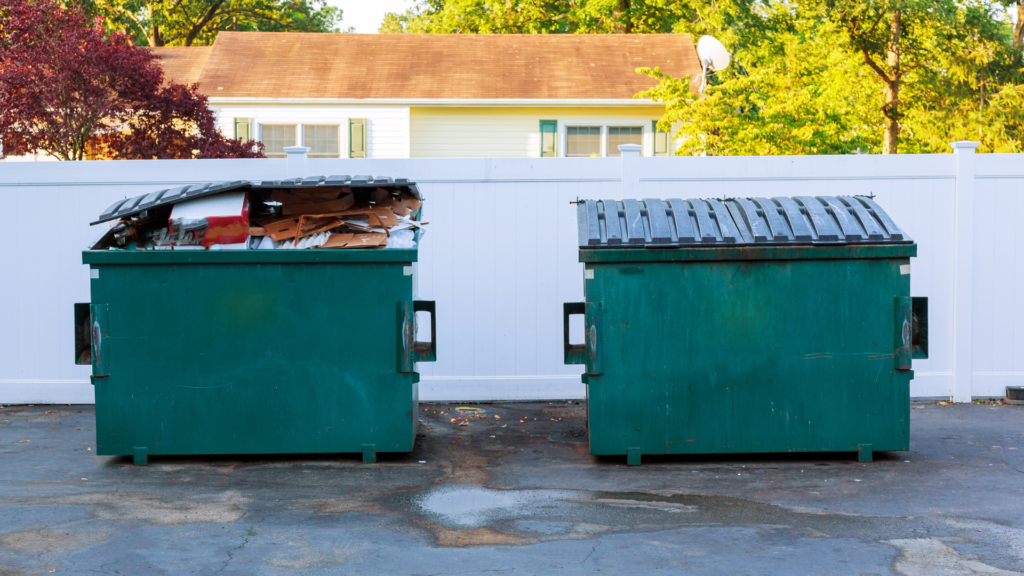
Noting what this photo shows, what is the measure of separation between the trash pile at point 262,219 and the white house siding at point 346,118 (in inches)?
416

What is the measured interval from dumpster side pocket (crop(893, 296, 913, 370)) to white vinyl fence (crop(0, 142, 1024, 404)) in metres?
2.19

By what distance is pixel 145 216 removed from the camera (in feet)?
21.0

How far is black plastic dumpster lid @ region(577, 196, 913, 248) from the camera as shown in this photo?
6.11 m

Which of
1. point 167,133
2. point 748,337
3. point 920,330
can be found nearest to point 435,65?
point 167,133

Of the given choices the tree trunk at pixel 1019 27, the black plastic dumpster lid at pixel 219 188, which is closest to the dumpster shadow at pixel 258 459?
the black plastic dumpster lid at pixel 219 188

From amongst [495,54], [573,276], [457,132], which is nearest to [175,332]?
[573,276]

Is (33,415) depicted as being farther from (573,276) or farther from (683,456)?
(683,456)

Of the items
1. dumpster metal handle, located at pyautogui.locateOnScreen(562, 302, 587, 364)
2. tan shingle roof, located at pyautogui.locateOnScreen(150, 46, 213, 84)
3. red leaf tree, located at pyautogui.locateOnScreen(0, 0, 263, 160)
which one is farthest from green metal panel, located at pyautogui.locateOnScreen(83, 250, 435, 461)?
tan shingle roof, located at pyautogui.locateOnScreen(150, 46, 213, 84)

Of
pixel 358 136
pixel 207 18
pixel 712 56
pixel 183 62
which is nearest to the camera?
pixel 712 56

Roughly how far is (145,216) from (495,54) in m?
13.7

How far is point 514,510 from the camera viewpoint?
527 cm

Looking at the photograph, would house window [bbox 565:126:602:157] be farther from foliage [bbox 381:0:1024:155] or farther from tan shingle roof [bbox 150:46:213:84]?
tan shingle roof [bbox 150:46:213:84]

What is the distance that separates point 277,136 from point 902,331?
43.1 ft

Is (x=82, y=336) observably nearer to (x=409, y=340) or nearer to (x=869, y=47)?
(x=409, y=340)
